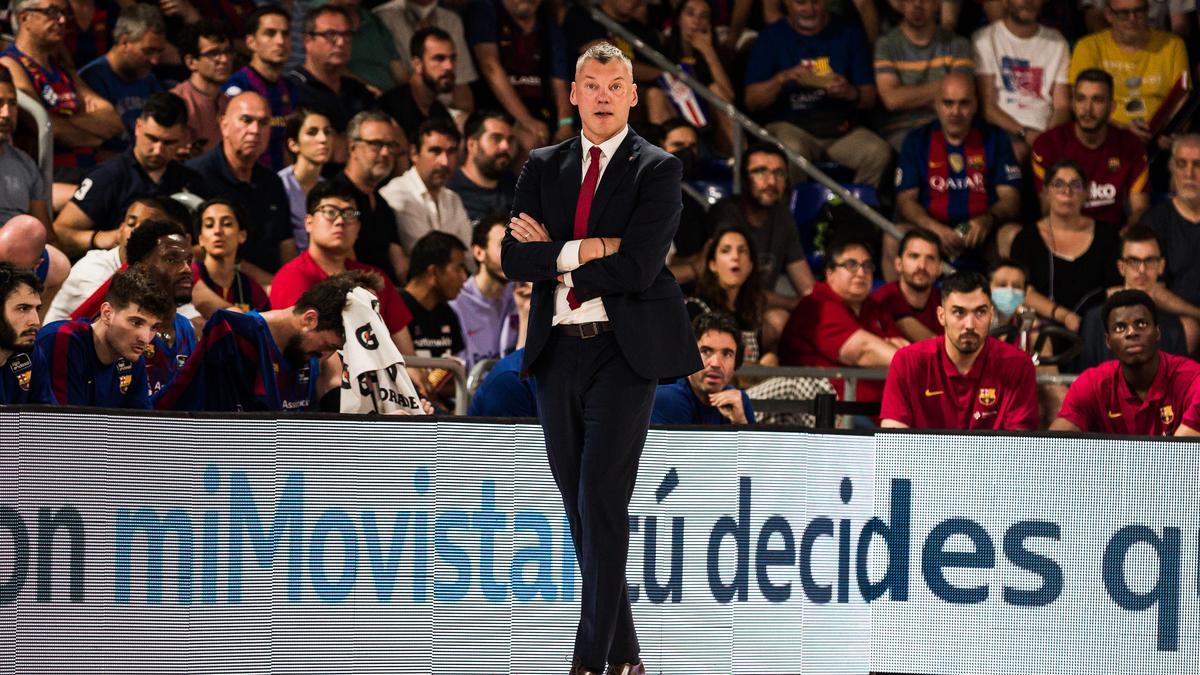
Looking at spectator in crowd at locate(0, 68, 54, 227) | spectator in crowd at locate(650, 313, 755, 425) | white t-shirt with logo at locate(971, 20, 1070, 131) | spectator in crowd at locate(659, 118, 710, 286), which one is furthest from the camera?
white t-shirt with logo at locate(971, 20, 1070, 131)

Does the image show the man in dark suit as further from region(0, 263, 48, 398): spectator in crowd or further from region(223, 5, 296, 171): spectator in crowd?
region(223, 5, 296, 171): spectator in crowd

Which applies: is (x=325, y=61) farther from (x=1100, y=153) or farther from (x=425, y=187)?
(x=1100, y=153)

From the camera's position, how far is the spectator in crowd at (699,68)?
40.8ft

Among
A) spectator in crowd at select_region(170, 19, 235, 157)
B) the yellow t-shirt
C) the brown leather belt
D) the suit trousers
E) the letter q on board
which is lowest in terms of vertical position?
the suit trousers

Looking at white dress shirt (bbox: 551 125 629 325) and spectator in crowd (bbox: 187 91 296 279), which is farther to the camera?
spectator in crowd (bbox: 187 91 296 279)

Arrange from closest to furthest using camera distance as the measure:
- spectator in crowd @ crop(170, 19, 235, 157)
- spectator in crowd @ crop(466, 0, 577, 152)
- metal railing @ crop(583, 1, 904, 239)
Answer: spectator in crowd @ crop(170, 19, 235, 157)
metal railing @ crop(583, 1, 904, 239)
spectator in crowd @ crop(466, 0, 577, 152)

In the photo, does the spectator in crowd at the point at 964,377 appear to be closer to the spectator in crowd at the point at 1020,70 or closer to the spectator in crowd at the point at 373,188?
the spectator in crowd at the point at 373,188

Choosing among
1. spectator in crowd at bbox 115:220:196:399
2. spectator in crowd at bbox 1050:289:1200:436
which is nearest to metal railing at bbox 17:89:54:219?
spectator in crowd at bbox 115:220:196:399

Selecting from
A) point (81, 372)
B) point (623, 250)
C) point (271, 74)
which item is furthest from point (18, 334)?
point (271, 74)

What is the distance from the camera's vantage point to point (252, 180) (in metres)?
9.93

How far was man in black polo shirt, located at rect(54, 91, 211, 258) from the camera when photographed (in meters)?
9.30

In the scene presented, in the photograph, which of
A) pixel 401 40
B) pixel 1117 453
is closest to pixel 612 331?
pixel 1117 453

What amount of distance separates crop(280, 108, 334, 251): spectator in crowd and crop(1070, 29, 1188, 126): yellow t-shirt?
5658mm

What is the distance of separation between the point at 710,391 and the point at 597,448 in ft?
9.37
